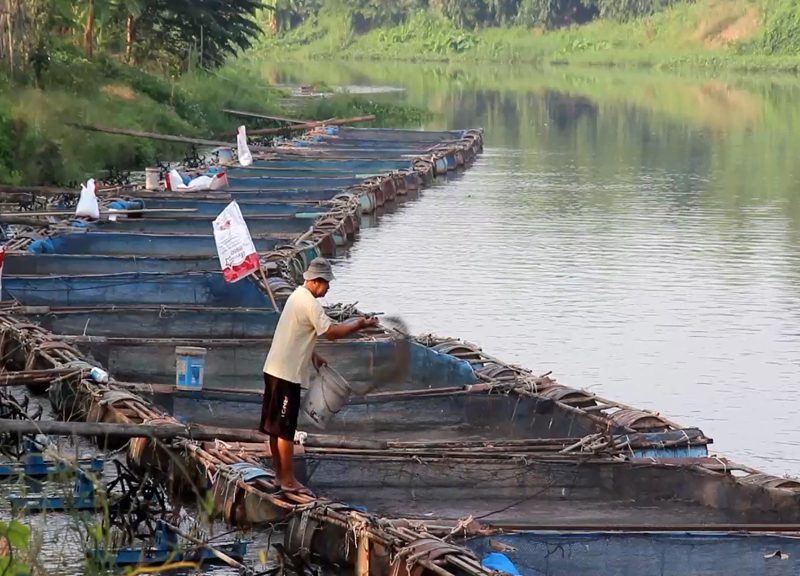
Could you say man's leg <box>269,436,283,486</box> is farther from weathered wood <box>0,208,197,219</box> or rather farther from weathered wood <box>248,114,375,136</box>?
weathered wood <box>248,114,375,136</box>

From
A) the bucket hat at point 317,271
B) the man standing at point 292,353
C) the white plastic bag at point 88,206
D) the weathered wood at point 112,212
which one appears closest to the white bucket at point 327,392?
the man standing at point 292,353

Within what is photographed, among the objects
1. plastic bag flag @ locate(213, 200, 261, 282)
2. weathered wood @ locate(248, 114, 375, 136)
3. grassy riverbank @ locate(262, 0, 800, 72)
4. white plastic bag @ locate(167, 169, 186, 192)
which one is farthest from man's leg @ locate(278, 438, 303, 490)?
grassy riverbank @ locate(262, 0, 800, 72)

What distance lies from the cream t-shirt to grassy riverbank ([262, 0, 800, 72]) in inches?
2824

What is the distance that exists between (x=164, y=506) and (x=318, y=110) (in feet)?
114

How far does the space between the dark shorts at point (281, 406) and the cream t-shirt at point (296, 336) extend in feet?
0.20

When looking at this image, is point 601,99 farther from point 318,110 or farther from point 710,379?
point 710,379

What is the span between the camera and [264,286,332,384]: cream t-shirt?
31.6 ft

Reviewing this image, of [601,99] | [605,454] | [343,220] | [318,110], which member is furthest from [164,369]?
[601,99]

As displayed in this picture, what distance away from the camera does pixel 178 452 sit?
35.4ft

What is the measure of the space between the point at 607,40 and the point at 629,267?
69.8 m

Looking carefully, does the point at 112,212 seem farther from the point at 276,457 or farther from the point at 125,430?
the point at 125,430

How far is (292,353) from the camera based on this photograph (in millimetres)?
9711

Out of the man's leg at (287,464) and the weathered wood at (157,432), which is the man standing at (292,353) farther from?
the weathered wood at (157,432)

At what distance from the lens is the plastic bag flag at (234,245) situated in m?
14.6
